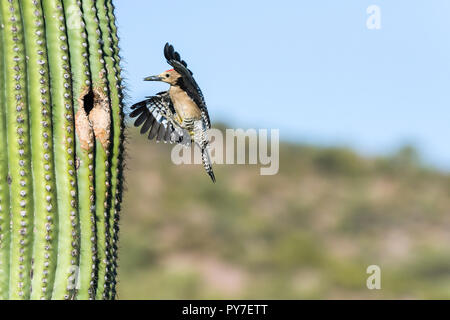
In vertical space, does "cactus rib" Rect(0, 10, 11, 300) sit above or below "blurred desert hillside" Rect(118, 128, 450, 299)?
above

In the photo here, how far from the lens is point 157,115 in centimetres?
482

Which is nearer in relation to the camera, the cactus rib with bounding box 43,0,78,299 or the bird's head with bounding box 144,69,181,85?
the cactus rib with bounding box 43,0,78,299

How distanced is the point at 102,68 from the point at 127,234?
17.3 meters

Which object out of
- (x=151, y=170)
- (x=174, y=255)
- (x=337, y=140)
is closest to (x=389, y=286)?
(x=174, y=255)

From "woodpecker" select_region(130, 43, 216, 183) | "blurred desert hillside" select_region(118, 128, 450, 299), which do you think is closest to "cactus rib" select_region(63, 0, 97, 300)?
"woodpecker" select_region(130, 43, 216, 183)

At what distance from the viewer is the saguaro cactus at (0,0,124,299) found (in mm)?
3840

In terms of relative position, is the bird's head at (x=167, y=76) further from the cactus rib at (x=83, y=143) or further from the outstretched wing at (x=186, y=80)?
the cactus rib at (x=83, y=143)

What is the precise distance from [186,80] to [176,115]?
325 millimetres

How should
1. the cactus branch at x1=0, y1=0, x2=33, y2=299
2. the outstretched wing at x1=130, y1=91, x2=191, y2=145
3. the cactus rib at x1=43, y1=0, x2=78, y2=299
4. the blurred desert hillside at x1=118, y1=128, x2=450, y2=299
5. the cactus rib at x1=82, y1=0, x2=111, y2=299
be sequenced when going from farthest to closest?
the blurred desert hillside at x1=118, y1=128, x2=450, y2=299 → the outstretched wing at x1=130, y1=91, x2=191, y2=145 → the cactus rib at x1=82, y1=0, x2=111, y2=299 → the cactus rib at x1=43, y1=0, x2=78, y2=299 → the cactus branch at x1=0, y1=0, x2=33, y2=299

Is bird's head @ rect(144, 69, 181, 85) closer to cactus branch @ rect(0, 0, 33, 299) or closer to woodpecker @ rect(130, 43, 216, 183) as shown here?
woodpecker @ rect(130, 43, 216, 183)

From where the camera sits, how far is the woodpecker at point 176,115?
4.68 meters

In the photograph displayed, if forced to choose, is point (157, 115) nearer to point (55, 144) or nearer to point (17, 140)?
point (55, 144)
